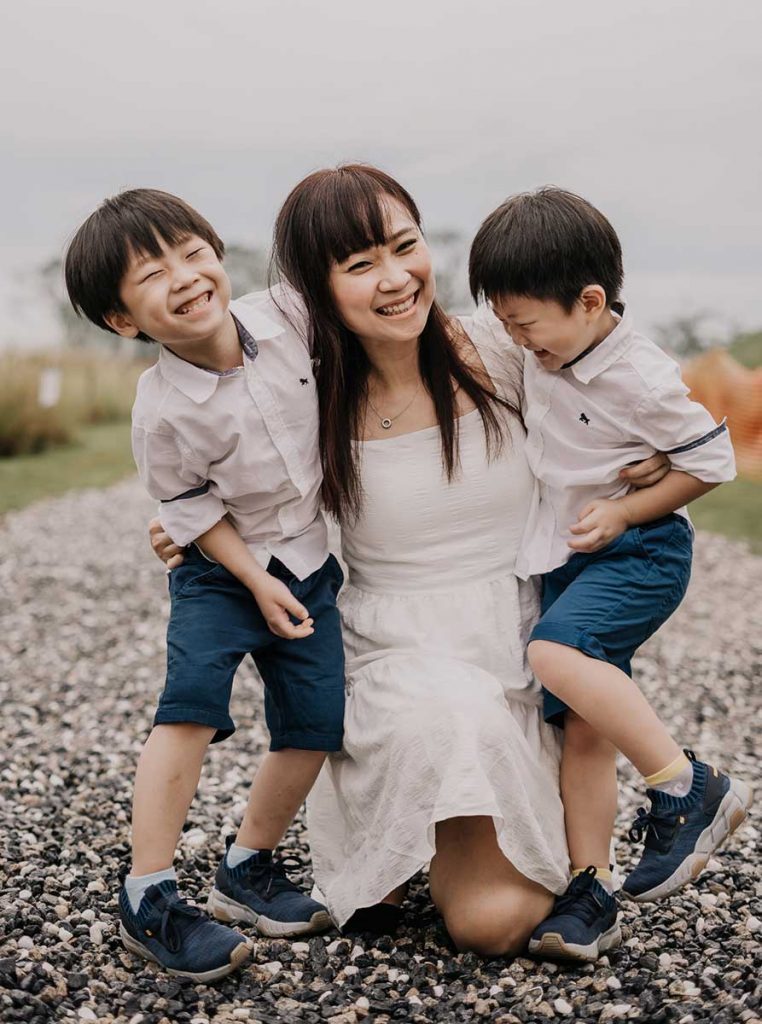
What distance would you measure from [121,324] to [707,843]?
203 cm

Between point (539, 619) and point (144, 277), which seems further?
point (539, 619)

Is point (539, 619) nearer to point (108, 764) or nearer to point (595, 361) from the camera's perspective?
point (595, 361)

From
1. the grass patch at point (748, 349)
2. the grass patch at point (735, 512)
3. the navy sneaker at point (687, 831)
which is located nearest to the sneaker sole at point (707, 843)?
the navy sneaker at point (687, 831)

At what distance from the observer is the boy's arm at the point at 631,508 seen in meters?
3.15

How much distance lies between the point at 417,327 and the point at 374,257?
22 centimetres

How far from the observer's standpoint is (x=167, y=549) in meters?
3.35

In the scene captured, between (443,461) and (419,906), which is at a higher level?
(443,461)

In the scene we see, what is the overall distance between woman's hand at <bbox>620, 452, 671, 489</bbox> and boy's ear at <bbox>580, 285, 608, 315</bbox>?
1.41ft

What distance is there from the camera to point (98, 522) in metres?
12.9

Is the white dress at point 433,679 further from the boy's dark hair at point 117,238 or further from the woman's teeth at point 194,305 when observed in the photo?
the boy's dark hair at point 117,238

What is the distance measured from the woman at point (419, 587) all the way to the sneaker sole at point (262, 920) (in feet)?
0.35

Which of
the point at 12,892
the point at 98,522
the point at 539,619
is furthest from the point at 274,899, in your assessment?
the point at 98,522

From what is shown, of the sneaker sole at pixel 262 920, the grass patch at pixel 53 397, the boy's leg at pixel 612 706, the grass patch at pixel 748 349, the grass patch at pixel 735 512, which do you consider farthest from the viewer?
the grass patch at pixel 748 349

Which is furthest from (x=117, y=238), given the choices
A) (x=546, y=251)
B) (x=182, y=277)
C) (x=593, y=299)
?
(x=593, y=299)
